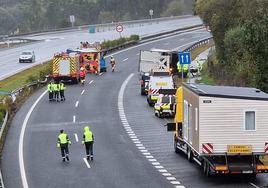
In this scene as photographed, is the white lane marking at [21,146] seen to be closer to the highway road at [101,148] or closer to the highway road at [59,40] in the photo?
the highway road at [101,148]

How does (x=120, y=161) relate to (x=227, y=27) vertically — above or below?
below

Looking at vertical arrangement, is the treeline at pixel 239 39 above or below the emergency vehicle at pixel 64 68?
above

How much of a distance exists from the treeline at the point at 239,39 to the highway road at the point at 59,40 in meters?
21.4

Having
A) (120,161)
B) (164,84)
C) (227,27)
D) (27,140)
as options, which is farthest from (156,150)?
(227,27)

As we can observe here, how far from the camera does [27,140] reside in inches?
1462

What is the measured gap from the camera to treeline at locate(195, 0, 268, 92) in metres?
39.9

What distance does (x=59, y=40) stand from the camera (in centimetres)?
12138

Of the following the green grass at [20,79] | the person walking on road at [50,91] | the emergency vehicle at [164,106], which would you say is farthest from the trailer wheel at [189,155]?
the green grass at [20,79]

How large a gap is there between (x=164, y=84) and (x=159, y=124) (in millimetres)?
9366

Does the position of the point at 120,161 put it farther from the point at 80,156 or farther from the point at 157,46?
the point at 157,46

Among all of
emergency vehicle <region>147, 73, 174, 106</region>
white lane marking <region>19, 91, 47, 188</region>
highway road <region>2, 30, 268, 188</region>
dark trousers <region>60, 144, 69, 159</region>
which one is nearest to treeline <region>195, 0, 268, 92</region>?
emergency vehicle <region>147, 73, 174, 106</region>

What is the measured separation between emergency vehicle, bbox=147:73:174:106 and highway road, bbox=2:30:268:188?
684mm

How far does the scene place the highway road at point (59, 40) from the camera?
286 feet

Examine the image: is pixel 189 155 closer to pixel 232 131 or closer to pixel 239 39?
pixel 232 131
